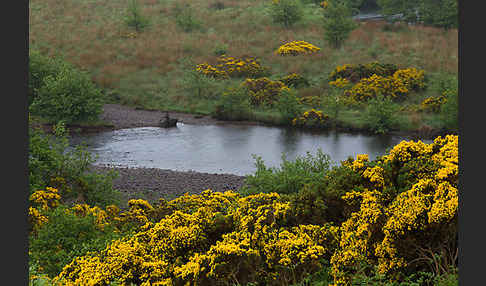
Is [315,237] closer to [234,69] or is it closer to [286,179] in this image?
[286,179]

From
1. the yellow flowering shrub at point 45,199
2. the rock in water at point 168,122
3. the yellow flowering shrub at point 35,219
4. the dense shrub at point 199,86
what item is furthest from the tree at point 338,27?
the yellow flowering shrub at point 35,219

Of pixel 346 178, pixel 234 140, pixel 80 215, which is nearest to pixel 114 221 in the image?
pixel 80 215

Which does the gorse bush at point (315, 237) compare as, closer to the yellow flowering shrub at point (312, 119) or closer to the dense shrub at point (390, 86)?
the yellow flowering shrub at point (312, 119)

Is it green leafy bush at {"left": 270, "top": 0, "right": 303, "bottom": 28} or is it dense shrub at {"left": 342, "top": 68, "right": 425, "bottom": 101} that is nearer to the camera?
dense shrub at {"left": 342, "top": 68, "right": 425, "bottom": 101}

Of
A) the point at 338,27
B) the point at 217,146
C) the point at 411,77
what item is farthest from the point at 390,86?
the point at 217,146

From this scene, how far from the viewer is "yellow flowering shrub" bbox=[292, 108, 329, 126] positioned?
89.5ft

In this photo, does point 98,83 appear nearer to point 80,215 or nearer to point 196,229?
point 80,215

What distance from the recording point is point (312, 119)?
1080 inches

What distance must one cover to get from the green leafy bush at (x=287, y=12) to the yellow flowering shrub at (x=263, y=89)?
15.5 metres

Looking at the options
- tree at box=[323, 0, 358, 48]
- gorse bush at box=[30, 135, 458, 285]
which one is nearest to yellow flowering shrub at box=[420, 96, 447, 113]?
tree at box=[323, 0, 358, 48]

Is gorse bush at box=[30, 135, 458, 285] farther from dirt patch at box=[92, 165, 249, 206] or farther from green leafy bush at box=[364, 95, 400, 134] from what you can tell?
green leafy bush at box=[364, 95, 400, 134]

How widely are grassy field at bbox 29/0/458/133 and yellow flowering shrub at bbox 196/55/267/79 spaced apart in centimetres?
104

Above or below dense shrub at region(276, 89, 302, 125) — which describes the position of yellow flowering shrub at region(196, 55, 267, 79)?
above

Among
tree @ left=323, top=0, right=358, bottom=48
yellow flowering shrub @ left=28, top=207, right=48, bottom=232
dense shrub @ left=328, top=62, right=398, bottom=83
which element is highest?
tree @ left=323, top=0, right=358, bottom=48
